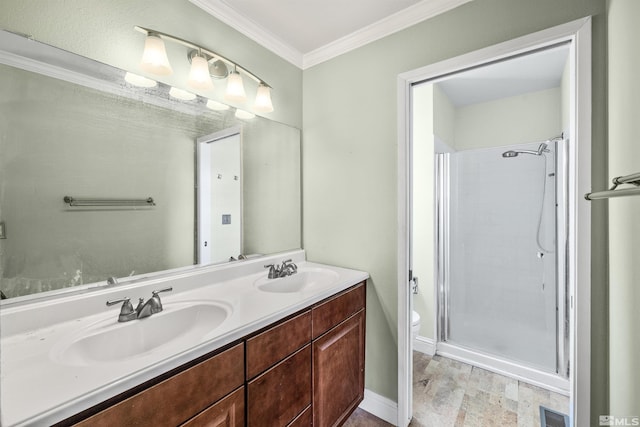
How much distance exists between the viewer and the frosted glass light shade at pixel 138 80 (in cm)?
117

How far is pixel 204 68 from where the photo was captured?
1.38m

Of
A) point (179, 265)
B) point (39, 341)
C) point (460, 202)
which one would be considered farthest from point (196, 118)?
point (460, 202)

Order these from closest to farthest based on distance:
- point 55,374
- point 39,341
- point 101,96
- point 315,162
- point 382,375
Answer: point 55,374, point 39,341, point 101,96, point 382,375, point 315,162

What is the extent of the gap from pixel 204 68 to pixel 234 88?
0.19m

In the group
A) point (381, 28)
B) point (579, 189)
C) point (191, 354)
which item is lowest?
point (191, 354)

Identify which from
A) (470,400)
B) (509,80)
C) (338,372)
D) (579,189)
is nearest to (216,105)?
(338,372)

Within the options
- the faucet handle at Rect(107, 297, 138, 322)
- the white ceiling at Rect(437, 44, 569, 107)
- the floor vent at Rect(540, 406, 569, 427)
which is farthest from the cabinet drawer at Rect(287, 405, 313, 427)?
the white ceiling at Rect(437, 44, 569, 107)

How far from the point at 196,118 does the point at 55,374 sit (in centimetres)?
117

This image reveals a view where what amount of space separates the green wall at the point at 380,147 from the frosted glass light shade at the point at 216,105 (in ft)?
2.21

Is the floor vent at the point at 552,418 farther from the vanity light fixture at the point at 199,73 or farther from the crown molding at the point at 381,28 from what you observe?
the vanity light fixture at the point at 199,73

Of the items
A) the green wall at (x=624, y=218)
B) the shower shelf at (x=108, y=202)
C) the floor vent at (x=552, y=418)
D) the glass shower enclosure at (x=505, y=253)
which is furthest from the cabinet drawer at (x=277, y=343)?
the glass shower enclosure at (x=505, y=253)

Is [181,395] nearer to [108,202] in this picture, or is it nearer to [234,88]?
[108,202]

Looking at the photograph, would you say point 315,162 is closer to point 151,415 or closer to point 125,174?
point 125,174

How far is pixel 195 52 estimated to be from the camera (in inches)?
55.6
